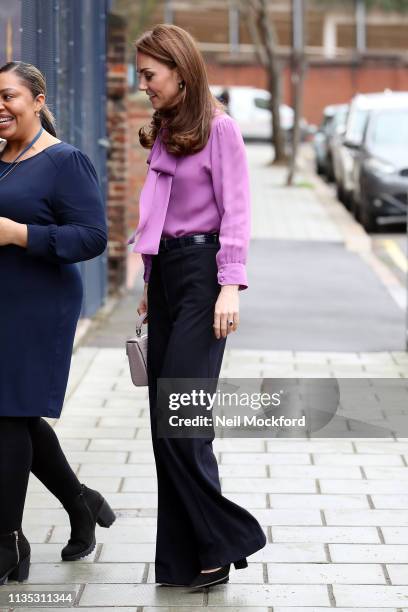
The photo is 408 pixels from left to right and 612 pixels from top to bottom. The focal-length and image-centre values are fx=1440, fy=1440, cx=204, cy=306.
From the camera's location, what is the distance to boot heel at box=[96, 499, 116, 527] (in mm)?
5023

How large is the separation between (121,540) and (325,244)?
11.1 meters

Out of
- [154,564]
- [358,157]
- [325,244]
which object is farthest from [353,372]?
[358,157]

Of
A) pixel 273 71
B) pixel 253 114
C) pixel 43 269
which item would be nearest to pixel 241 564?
pixel 43 269

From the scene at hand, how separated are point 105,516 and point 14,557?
508mm

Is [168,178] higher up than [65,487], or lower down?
higher up

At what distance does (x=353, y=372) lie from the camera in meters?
8.62

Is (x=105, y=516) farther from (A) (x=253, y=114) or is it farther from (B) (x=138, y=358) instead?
(A) (x=253, y=114)

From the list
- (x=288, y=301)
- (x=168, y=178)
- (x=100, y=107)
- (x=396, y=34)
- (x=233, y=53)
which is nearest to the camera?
(x=168, y=178)

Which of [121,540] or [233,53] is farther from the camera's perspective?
[233,53]

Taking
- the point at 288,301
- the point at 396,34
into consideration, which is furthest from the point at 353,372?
the point at 396,34

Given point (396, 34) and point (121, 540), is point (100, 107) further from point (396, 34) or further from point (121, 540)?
point (396, 34)

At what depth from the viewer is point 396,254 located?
16.0 metres

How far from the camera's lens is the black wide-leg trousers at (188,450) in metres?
4.43

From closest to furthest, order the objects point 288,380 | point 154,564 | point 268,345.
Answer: point 154,564
point 288,380
point 268,345
